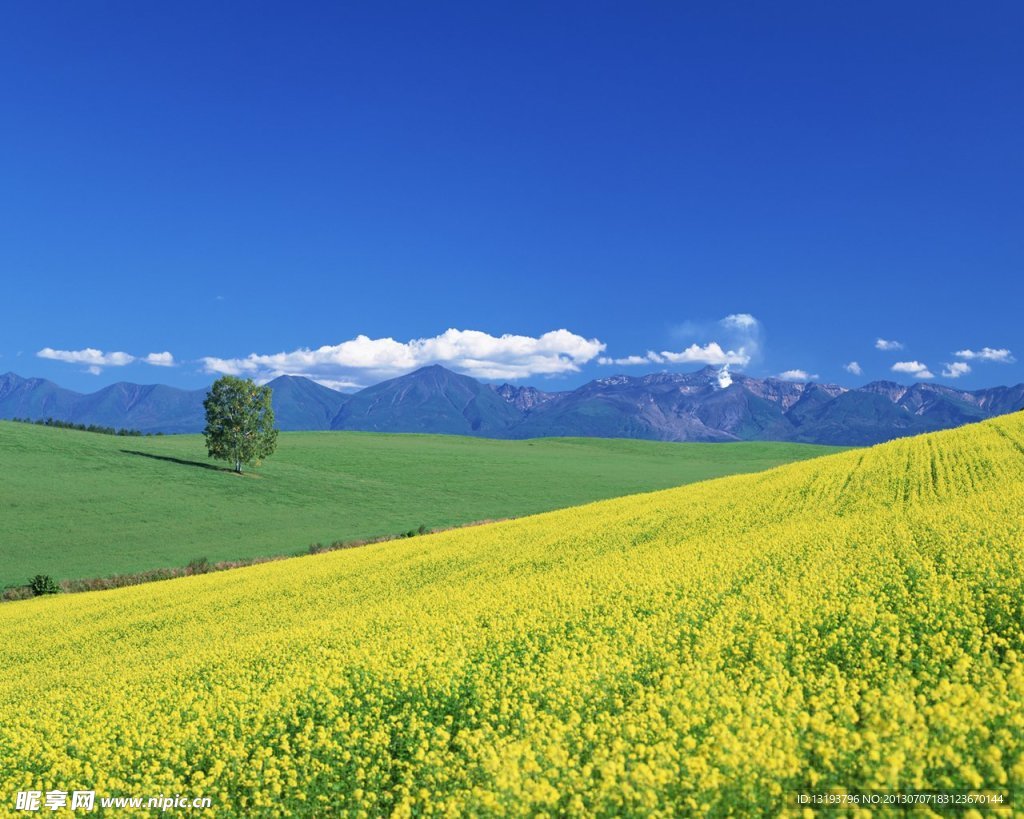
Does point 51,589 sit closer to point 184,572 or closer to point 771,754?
point 184,572

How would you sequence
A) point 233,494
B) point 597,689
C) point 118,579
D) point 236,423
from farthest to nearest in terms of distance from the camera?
point 236,423 → point 233,494 → point 118,579 → point 597,689

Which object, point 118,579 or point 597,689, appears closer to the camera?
point 597,689

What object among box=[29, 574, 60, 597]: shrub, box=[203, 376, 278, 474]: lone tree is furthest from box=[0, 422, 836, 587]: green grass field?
box=[29, 574, 60, 597]: shrub

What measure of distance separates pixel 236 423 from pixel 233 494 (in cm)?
1393

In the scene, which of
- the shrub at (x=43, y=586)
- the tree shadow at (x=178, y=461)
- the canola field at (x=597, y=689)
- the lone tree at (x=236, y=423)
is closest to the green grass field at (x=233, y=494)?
the tree shadow at (x=178, y=461)

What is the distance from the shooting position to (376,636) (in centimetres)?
1433

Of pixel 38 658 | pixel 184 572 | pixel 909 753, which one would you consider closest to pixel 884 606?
pixel 909 753

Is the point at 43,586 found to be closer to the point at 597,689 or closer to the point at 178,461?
the point at 597,689

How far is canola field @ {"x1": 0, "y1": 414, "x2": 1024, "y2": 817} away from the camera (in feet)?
20.0

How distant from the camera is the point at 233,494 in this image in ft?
228

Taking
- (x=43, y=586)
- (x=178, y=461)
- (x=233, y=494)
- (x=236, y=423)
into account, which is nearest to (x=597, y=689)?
(x=43, y=586)

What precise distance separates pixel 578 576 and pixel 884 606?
8.48m

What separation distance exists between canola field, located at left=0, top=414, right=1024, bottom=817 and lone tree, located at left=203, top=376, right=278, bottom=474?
60686 mm

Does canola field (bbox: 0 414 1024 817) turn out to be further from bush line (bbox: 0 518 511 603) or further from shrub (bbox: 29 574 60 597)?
bush line (bbox: 0 518 511 603)
